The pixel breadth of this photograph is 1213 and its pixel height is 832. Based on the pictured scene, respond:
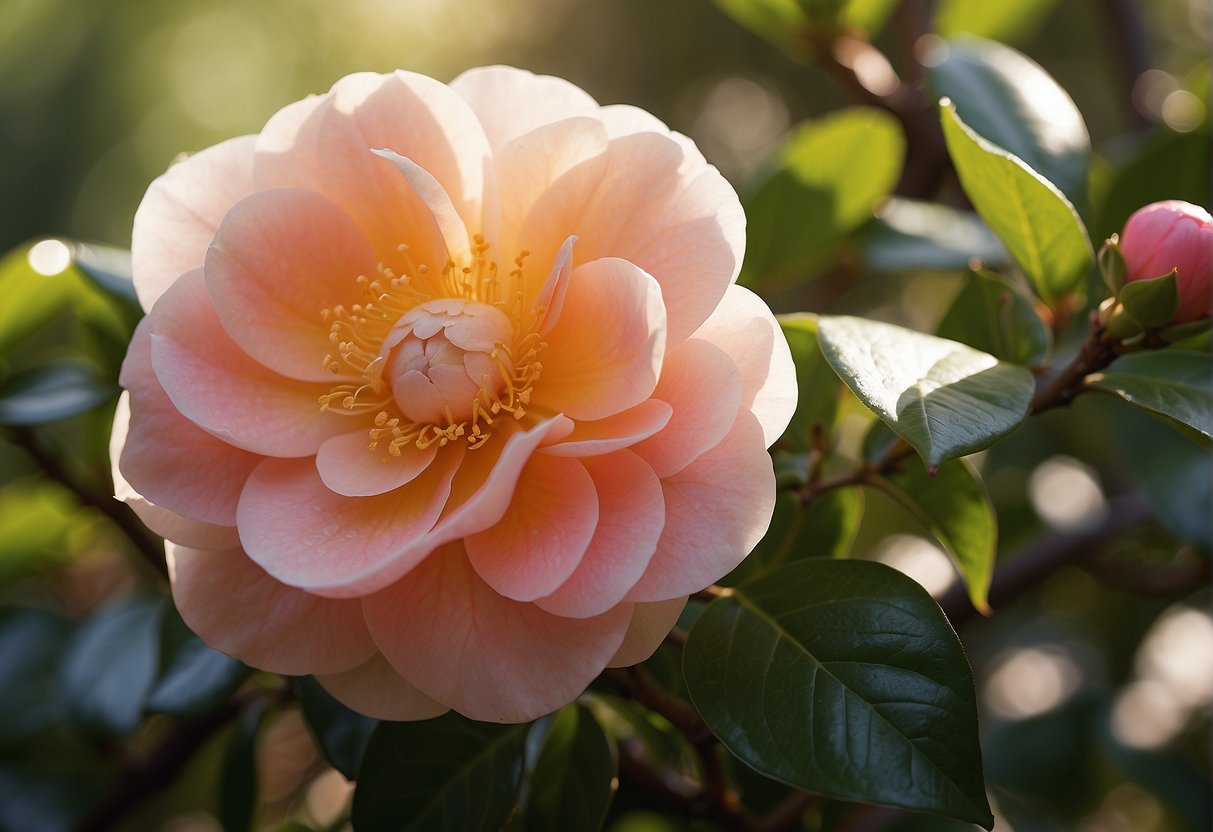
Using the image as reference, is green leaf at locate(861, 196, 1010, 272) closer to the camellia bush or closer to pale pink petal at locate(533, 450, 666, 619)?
the camellia bush

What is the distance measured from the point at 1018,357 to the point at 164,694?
78cm

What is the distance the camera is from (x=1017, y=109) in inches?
38.2

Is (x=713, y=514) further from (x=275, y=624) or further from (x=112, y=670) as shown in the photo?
(x=112, y=670)

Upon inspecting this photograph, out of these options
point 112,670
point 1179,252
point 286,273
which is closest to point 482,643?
point 286,273

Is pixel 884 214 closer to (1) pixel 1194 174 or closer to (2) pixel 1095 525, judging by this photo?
(1) pixel 1194 174

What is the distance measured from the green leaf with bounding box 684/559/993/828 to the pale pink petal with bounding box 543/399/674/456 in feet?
0.52

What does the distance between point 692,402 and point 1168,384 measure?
0.35 m

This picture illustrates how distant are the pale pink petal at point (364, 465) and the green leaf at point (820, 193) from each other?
0.50 m

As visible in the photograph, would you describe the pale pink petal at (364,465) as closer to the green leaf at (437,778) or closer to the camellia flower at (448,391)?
the camellia flower at (448,391)

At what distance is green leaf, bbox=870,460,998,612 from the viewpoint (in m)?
0.83

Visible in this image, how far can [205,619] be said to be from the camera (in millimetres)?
686

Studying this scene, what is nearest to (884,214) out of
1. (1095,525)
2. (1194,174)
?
(1194,174)

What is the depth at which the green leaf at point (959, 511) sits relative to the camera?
834 millimetres

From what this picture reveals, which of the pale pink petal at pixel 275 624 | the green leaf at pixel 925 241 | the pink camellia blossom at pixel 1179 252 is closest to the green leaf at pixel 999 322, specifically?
the pink camellia blossom at pixel 1179 252
